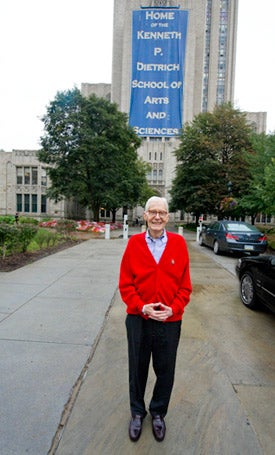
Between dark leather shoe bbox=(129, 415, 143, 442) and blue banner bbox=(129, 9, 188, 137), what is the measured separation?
53.7 metres

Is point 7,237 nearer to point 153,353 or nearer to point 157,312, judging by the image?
point 153,353

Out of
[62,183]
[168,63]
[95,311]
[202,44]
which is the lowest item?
[95,311]

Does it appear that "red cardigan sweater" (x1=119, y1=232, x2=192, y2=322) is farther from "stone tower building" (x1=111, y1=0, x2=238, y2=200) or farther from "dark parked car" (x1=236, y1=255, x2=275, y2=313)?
"stone tower building" (x1=111, y1=0, x2=238, y2=200)

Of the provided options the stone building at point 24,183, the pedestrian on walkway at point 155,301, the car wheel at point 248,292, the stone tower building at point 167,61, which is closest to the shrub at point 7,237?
the car wheel at point 248,292

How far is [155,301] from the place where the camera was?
2.10 meters

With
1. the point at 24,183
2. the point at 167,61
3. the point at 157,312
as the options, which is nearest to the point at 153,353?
the point at 157,312

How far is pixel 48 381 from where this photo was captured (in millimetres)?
2756

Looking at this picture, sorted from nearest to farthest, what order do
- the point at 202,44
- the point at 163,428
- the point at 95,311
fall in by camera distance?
the point at 163,428
the point at 95,311
the point at 202,44

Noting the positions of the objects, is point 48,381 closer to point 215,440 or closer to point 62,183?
point 215,440

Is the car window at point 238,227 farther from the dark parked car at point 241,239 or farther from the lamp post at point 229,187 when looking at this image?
the lamp post at point 229,187

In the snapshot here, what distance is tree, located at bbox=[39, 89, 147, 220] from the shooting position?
24.6 meters

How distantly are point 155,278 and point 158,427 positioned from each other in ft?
3.76

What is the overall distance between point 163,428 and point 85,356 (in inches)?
54.8

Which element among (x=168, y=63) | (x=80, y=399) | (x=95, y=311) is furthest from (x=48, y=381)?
(x=168, y=63)
